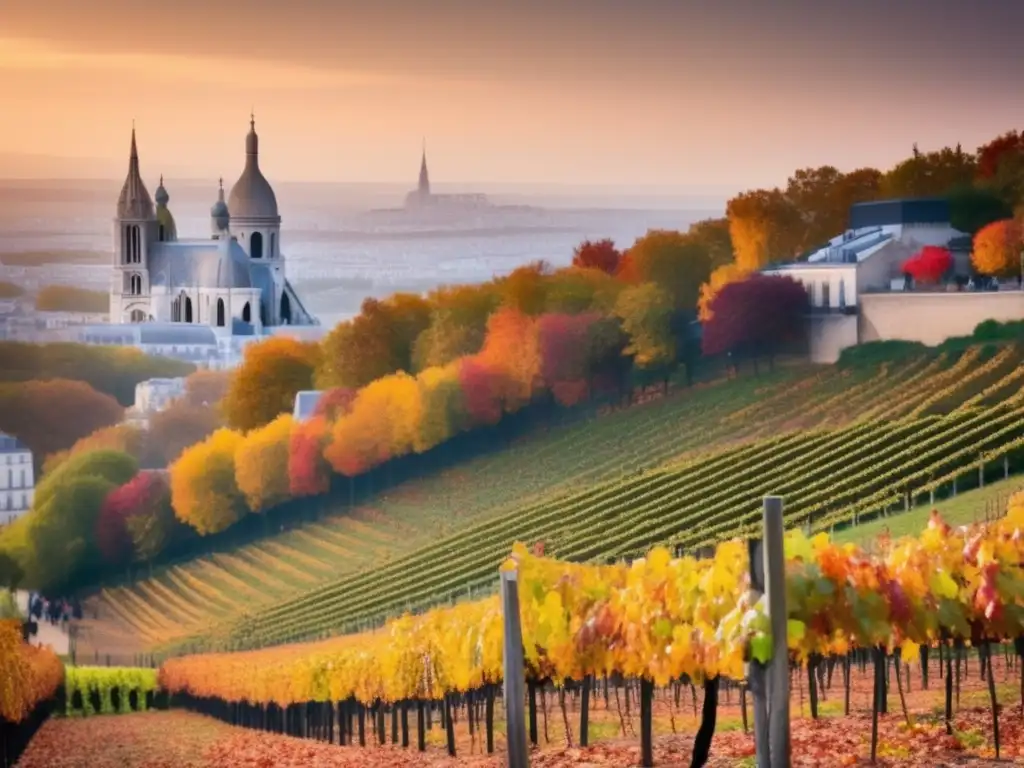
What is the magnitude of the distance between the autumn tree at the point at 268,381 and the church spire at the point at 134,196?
77 centimetres

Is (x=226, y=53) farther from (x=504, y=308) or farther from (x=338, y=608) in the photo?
(x=338, y=608)

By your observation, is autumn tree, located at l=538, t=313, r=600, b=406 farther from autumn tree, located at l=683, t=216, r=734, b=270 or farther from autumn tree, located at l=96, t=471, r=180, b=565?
autumn tree, located at l=96, t=471, r=180, b=565

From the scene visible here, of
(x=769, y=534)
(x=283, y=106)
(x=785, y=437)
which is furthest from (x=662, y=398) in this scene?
(x=769, y=534)

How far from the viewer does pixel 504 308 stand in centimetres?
1113

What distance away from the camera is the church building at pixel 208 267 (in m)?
10.6

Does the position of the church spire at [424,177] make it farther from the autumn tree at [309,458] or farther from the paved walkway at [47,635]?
the paved walkway at [47,635]

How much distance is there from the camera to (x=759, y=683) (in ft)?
26.1

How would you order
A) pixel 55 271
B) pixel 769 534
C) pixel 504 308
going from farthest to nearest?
pixel 504 308 → pixel 55 271 → pixel 769 534

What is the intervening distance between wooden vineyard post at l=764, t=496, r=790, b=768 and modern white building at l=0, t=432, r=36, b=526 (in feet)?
13.1

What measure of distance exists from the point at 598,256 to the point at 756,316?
768 millimetres

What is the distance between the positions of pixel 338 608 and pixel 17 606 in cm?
142

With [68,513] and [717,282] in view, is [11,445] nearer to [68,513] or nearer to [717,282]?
[68,513]

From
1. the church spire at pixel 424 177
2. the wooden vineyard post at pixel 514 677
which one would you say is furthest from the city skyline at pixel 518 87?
the wooden vineyard post at pixel 514 677

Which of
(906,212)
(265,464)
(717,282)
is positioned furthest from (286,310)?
(906,212)
